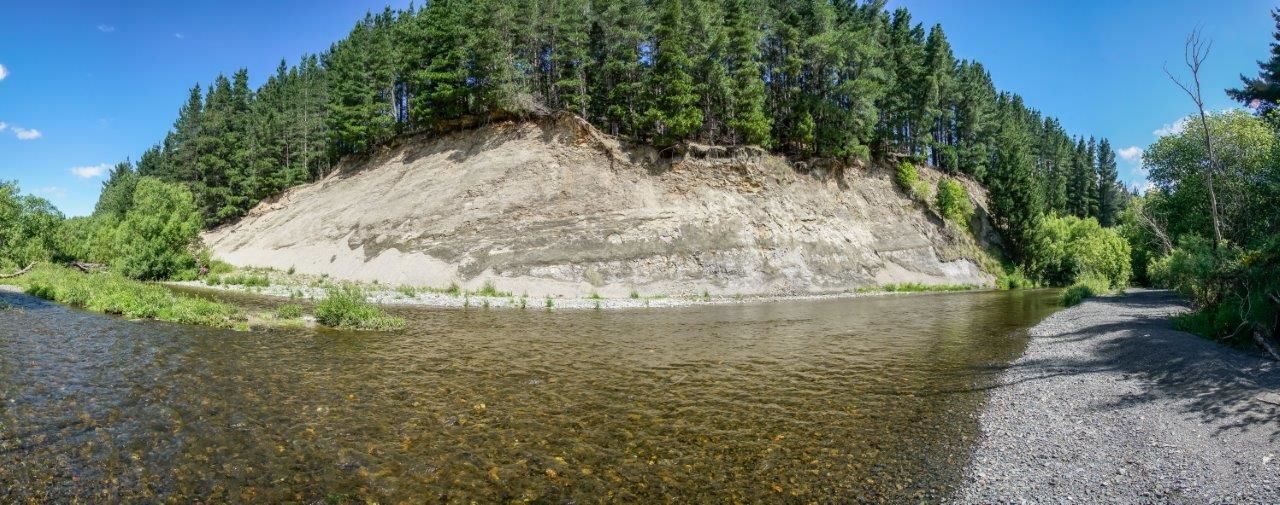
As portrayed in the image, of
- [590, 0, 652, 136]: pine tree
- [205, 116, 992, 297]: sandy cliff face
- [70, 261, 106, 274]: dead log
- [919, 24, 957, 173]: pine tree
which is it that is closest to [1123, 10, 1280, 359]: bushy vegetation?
[205, 116, 992, 297]: sandy cliff face

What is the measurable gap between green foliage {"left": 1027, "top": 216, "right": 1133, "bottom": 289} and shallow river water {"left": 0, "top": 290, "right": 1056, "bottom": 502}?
3896 cm

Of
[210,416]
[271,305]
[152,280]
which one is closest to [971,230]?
[271,305]

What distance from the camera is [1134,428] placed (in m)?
9.48

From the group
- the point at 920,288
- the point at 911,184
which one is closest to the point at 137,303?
the point at 920,288

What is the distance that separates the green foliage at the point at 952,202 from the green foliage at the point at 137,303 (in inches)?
2372

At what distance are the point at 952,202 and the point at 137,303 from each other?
64.1m

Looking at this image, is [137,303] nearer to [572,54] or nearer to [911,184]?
[572,54]

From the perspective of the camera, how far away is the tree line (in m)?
48.3

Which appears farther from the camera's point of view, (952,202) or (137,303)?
(952,202)

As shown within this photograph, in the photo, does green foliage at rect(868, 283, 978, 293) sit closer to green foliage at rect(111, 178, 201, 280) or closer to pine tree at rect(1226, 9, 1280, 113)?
pine tree at rect(1226, 9, 1280, 113)

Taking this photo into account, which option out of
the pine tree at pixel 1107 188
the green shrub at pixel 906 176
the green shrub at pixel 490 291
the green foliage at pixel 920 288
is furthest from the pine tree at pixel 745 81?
the pine tree at pixel 1107 188

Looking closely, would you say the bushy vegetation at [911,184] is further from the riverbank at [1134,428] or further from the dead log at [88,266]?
the dead log at [88,266]

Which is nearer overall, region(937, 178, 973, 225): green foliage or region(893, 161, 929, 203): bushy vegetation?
region(893, 161, 929, 203): bushy vegetation

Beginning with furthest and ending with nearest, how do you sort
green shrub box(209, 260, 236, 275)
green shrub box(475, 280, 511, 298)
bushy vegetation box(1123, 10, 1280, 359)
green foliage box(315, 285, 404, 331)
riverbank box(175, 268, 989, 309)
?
green shrub box(209, 260, 236, 275)
green shrub box(475, 280, 511, 298)
riverbank box(175, 268, 989, 309)
green foliage box(315, 285, 404, 331)
bushy vegetation box(1123, 10, 1280, 359)
